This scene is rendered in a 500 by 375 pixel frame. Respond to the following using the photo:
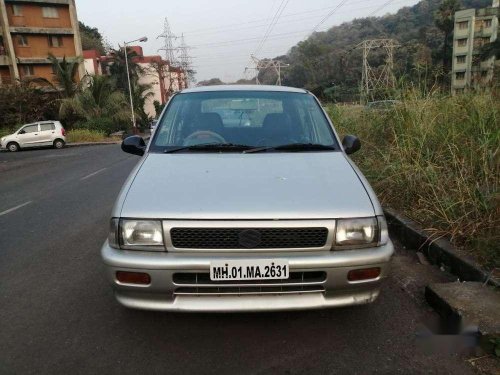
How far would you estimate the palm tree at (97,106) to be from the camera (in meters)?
31.3

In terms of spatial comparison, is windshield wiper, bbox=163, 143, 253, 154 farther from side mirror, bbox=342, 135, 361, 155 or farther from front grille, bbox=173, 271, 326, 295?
front grille, bbox=173, 271, 326, 295

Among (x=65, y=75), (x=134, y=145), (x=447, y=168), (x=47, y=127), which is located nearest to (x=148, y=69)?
(x=65, y=75)

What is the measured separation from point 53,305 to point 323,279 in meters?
2.20

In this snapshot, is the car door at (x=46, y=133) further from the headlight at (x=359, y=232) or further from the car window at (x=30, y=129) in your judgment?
the headlight at (x=359, y=232)

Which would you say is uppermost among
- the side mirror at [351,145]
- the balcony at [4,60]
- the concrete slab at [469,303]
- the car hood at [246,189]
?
the balcony at [4,60]

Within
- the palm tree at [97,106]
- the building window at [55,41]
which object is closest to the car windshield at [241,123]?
the palm tree at [97,106]

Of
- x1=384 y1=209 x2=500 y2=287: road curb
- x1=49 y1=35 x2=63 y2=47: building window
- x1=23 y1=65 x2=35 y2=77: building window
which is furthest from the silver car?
x1=49 y1=35 x2=63 y2=47: building window

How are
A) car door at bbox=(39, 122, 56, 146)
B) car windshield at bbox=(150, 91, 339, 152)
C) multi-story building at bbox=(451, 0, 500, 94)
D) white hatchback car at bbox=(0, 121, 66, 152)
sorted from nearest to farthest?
car windshield at bbox=(150, 91, 339, 152) < white hatchback car at bbox=(0, 121, 66, 152) < car door at bbox=(39, 122, 56, 146) < multi-story building at bbox=(451, 0, 500, 94)

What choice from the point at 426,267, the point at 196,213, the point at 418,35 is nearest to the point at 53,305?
the point at 196,213

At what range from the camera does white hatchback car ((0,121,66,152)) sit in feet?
76.0

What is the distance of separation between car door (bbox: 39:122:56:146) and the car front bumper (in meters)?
24.1

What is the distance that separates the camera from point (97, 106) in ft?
106

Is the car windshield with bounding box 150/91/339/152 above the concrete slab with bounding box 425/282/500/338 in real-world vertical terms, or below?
above

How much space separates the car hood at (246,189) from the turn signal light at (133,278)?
1.13ft
